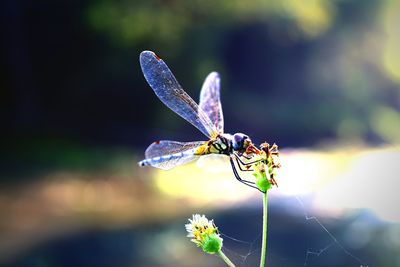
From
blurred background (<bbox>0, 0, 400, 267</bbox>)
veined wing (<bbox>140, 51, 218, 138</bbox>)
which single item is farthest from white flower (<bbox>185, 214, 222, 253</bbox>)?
blurred background (<bbox>0, 0, 400, 267</bbox>)

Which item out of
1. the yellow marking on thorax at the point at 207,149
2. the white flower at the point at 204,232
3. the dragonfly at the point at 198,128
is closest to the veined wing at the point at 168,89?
the dragonfly at the point at 198,128

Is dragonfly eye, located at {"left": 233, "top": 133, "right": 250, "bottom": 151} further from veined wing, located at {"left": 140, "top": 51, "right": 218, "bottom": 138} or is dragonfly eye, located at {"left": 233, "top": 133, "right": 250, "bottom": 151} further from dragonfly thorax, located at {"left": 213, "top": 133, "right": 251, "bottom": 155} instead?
veined wing, located at {"left": 140, "top": 51, "right": 218, "bottom": 138}

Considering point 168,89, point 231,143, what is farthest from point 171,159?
point 168,89

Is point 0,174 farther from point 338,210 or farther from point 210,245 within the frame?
point 210,245

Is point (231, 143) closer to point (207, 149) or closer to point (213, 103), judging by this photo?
point (207, 149)

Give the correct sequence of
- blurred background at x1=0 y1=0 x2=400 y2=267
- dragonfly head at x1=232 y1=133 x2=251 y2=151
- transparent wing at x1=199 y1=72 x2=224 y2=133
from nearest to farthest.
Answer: dragonfly head at x1=232 y1=133 x2=251 y2=151
transparent wing at x1=199 y1=72 x2=224 y2=133
blurred background at x1=0 y1=0 x2=400 y2=267

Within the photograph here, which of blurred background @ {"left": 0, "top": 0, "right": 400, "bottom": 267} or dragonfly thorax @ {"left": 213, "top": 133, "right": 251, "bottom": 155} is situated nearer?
dragonfly thorax @ {"left": 213, "top": 133, "right": 251, "bottom": 155}
